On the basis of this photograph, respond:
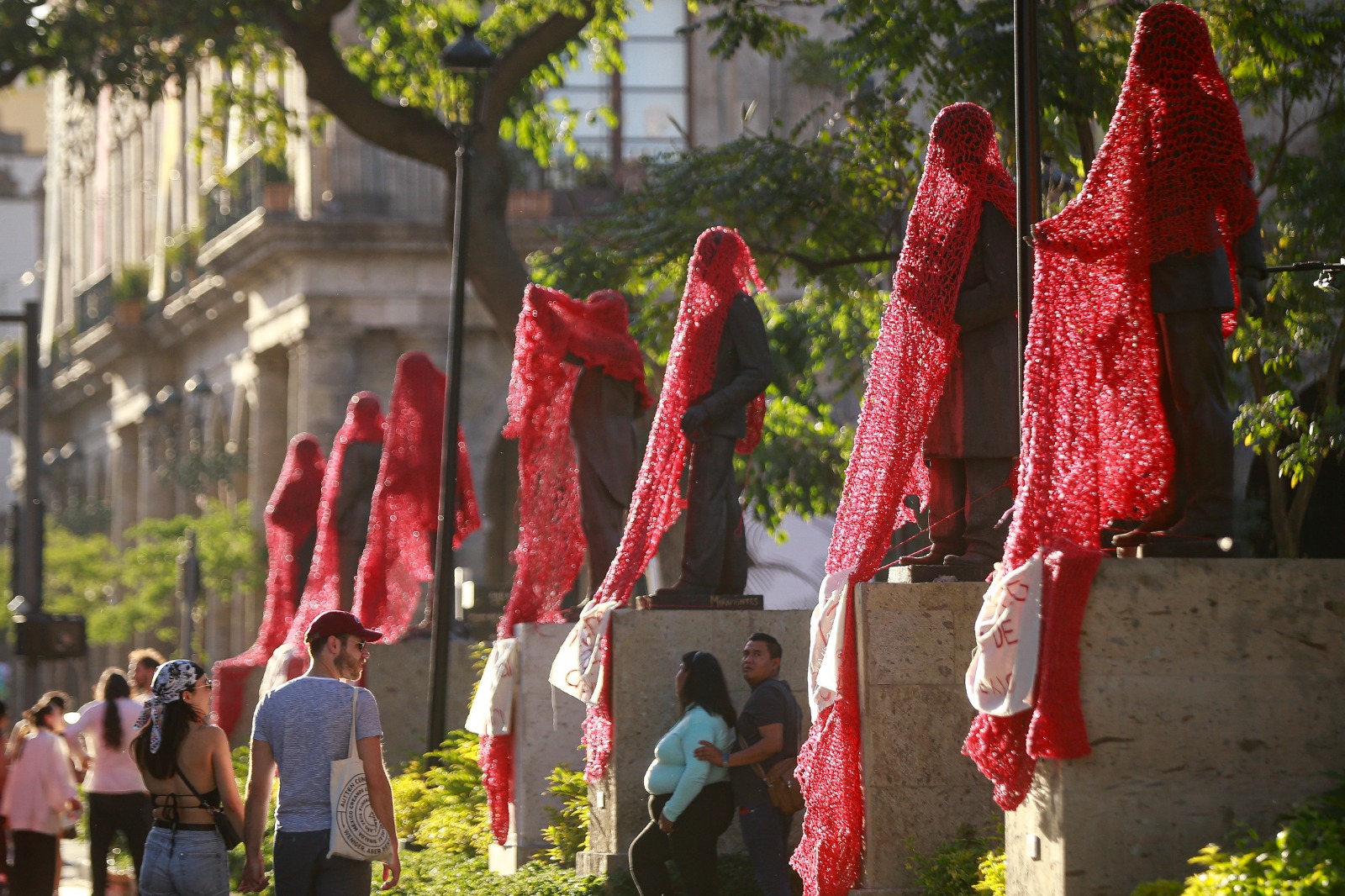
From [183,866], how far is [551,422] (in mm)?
6546

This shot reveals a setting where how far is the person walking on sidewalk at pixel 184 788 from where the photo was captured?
9.38m

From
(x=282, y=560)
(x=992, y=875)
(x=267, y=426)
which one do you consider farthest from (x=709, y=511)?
(x=267, y=426)

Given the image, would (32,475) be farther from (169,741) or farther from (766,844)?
(169,741)

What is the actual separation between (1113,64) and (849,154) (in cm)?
337

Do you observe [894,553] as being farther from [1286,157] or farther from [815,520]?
[815,520]

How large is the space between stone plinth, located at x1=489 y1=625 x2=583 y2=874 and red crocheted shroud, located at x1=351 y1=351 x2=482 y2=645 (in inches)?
175

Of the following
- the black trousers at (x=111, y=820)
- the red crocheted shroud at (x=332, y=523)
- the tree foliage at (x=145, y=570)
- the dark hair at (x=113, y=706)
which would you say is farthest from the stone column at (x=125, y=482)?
the black trousers at (x=111, y=820)

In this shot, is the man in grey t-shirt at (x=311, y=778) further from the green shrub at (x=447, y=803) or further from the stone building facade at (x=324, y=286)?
the stone building facade at (x=324, y=286)

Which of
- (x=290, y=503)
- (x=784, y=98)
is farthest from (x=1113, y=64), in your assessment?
(x=784, y=98)

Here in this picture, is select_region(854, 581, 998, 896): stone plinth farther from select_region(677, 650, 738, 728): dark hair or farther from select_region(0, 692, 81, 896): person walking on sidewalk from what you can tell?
select_region(0, 692, 81, 896): person walking on sidewalk

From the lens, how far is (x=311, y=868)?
932 centimetres

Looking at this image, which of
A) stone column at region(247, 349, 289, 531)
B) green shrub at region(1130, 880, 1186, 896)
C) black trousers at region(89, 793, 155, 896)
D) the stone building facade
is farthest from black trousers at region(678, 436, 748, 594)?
stone column at region(247, 349, 289, 531)

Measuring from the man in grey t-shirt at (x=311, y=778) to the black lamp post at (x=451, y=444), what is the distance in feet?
24.4

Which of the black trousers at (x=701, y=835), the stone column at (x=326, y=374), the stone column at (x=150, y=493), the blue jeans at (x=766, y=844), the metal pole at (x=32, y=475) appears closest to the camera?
the blue jeans at (x=766, y=844)
